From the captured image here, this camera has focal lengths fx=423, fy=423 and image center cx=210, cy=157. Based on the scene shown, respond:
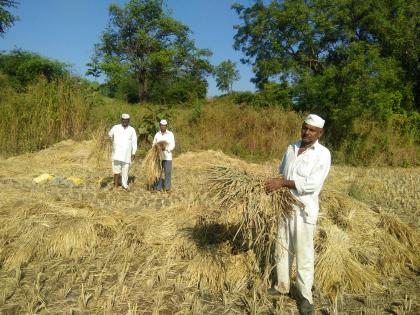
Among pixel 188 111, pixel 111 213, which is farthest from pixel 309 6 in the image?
pixel 111 213

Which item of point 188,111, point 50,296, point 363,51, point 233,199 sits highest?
point 363,51

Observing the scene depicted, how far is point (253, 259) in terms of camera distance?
171 inches

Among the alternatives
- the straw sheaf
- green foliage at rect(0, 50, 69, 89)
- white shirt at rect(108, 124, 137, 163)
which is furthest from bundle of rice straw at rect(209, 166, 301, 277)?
green foliage at rect(0, 50, 69, 89)

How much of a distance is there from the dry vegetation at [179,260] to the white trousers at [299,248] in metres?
0.32

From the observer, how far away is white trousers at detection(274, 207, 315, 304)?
3.64m

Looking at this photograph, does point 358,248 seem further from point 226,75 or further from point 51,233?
point 226,75

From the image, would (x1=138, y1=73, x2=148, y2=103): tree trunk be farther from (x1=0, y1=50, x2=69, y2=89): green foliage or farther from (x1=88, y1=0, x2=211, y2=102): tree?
(x1=0, y1=50, x2=69, y2=89): green foliage

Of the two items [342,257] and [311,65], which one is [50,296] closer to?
[342,257]

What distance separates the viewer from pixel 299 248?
12.0ft

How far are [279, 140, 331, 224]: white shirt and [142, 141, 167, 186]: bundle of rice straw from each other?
4.71 metres

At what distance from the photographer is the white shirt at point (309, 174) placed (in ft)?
11.7

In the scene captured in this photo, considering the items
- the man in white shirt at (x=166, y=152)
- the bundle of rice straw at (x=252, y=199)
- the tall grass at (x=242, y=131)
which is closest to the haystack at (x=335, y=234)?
the bundle of rice straw at (x=252, y=199)

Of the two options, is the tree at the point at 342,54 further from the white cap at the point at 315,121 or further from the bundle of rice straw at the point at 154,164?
the white cap at the point at 315,121

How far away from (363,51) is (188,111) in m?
6.99
